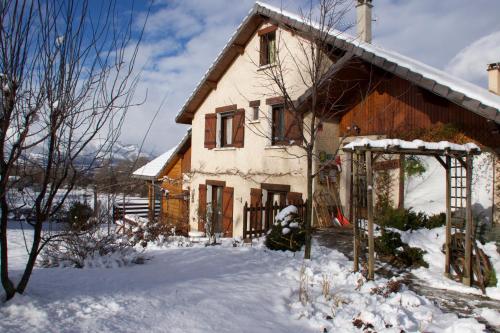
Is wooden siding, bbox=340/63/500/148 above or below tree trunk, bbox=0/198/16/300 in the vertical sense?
above

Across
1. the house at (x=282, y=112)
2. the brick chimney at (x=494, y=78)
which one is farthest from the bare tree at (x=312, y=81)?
the brick chimney at (x=494, y=78)

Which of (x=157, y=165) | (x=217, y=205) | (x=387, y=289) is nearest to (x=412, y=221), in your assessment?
(x=387, y=289)

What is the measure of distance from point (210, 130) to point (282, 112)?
3.59 metres

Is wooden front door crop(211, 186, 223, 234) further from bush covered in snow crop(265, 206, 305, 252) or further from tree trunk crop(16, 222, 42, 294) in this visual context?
tree trunk crop(16, 222, 42, 294)

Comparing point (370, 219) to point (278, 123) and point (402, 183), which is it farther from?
point (278, 123)

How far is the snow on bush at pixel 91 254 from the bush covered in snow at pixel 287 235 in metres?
2.62

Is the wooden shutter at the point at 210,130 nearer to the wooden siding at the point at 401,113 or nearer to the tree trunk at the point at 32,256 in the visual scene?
the wooden siding at the point at 401,113

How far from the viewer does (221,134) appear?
1453 cm

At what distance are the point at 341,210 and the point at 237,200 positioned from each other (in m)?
3.96

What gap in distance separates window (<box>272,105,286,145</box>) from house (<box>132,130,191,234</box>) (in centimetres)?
522

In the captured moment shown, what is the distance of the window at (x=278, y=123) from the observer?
12.1m

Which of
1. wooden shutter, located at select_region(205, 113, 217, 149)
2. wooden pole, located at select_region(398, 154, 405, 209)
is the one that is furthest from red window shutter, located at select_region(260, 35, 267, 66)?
wooden pole, located at select_region(398, 154, 405, 209)

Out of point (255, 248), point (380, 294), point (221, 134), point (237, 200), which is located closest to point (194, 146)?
point (221, 134)

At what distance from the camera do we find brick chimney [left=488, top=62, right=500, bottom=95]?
13.3 m
